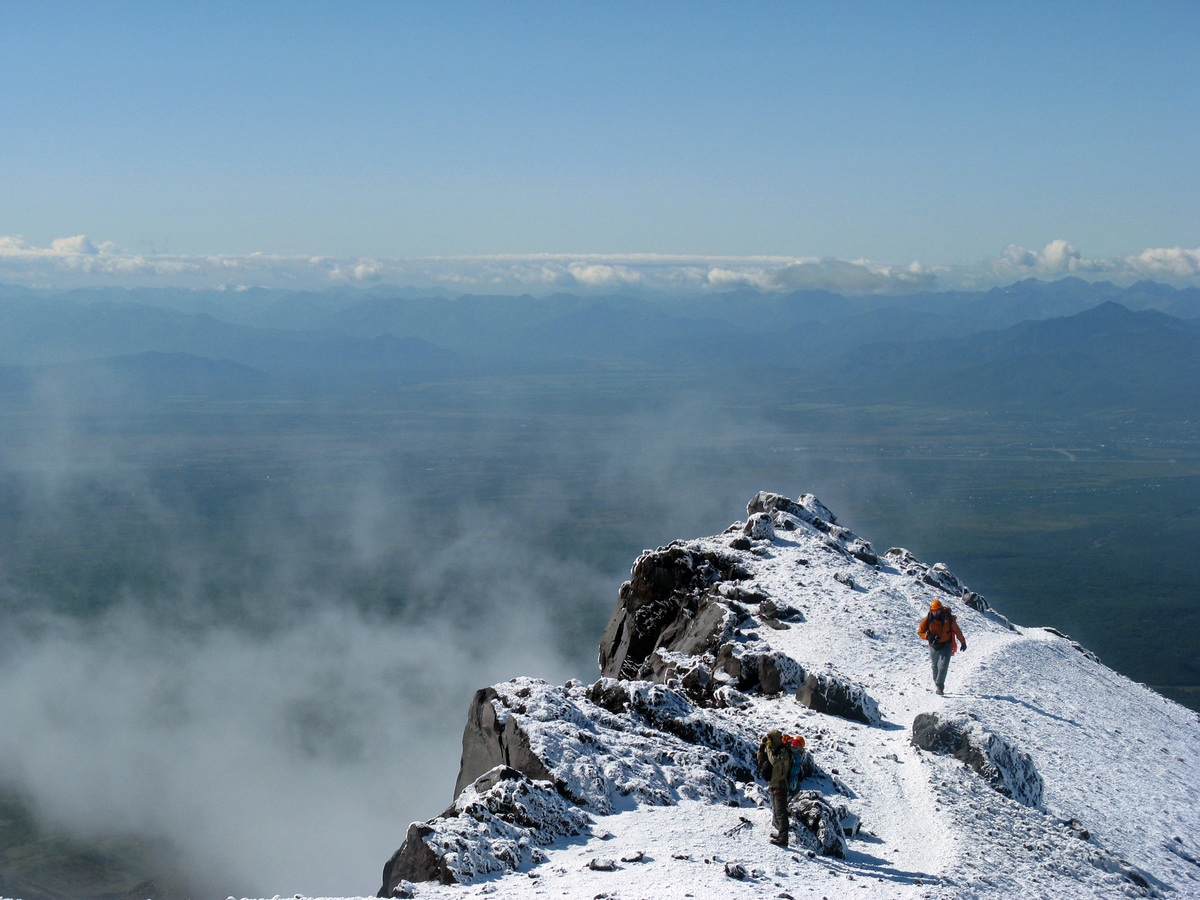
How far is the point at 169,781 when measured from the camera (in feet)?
506

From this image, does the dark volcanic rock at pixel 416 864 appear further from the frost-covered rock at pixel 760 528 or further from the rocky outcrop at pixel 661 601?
the frost-covered rock at pixel 760 528

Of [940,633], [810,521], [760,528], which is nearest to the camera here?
[940,633]

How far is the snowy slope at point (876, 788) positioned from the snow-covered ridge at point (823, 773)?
0.24 feet

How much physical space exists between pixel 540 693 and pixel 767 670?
29.7 ft

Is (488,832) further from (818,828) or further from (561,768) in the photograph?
(818,828)

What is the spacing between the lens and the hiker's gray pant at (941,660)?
2956 cm

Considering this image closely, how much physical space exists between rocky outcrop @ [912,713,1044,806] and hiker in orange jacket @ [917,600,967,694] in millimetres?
4141

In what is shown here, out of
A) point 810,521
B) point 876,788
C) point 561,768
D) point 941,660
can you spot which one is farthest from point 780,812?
point 810,521

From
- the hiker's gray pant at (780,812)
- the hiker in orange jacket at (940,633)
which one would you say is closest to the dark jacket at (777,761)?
the hiker's gray pant at (780,812)

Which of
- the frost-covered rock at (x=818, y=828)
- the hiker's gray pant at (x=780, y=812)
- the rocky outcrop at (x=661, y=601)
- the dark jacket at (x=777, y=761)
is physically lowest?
the rocky outcrop at (x=661, y=601)

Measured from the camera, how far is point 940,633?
29.2 metres

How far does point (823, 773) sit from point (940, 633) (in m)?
8.85

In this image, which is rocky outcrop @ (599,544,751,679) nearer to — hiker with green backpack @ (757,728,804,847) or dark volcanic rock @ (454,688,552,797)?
dark volcanic rock @ (454,688,552,797)

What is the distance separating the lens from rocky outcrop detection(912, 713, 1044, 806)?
2350 centimetres
